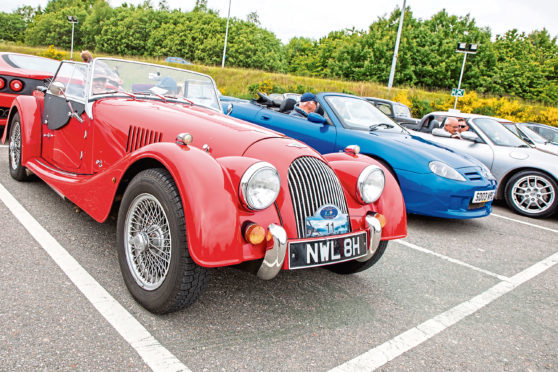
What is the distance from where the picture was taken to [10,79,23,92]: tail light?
5.96 meters

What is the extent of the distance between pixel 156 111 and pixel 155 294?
1543mm

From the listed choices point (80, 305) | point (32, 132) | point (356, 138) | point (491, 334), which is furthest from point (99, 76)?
point (491, 334)

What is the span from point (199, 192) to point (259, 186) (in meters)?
0.34

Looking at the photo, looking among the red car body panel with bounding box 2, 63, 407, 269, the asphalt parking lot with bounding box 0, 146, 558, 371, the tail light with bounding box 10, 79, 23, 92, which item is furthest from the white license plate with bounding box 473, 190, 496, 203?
the tail light with bounding box 10, 79, 23, 92

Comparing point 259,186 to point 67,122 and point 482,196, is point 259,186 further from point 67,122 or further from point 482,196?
point 482,196

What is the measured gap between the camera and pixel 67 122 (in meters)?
3.88

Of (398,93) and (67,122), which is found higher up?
(398,93)

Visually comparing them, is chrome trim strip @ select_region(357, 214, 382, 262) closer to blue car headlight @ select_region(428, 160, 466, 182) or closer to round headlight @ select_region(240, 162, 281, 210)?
round headlight @ select_region(240, 162, 281, 210)

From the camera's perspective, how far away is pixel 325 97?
5.84 meters

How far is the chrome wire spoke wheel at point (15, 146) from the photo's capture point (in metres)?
4.61

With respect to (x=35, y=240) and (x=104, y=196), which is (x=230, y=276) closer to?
(x=104, y=196)

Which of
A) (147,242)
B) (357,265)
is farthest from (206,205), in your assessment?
(357,265)

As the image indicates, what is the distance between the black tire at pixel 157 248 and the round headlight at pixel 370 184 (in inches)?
48.6

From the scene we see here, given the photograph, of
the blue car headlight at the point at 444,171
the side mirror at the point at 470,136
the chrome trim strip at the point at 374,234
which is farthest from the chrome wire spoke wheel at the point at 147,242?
the side mirror at the point at 470,136
